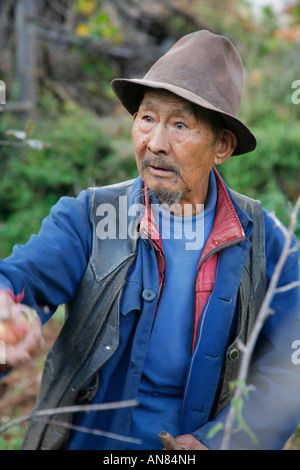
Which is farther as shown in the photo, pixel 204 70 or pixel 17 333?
pixel 204 70

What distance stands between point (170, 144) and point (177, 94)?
0.22 meters

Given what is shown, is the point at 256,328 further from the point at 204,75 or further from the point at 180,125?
the point at 204,75

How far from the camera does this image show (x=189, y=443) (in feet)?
5.89

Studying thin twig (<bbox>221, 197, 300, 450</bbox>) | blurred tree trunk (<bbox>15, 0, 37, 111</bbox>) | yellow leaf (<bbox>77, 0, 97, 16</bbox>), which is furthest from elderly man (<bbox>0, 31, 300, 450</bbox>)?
yellow leaf (<bbox>77, 0, 97, 16</bbox>)

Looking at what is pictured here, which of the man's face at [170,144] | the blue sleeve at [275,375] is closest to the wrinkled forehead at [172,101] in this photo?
the man's face at [170,144]

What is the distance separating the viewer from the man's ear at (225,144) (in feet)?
6.79

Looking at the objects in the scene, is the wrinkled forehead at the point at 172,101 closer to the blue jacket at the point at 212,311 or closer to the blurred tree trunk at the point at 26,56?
the blue jacket at the point at 212,311

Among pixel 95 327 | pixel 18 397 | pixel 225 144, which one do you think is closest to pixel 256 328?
pixel 95 327

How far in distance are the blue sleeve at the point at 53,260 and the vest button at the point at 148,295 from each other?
28 cm

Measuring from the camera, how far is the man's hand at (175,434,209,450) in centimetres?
178

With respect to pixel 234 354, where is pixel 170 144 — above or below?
above

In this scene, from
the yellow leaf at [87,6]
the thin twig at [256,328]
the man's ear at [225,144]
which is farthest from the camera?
Result: the yellow leaf at [87,6]

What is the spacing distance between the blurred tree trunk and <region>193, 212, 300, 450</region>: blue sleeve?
6778 mm
